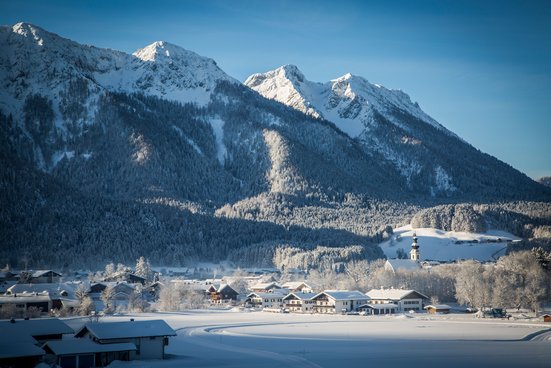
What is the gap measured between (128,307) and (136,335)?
72.4m

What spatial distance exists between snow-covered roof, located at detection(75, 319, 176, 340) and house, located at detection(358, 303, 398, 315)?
7116cm

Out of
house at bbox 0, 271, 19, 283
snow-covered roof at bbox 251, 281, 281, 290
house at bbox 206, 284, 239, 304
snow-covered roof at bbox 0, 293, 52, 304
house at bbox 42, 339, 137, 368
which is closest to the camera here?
house at bbox 42, 339, 137, 368

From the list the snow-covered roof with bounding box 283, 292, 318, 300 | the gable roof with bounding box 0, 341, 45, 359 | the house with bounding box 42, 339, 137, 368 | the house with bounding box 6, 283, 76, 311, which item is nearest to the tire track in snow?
the house with bounding box 42, 339, 137, 368

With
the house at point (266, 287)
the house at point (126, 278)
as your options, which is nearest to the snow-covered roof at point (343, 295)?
the house at point (266, 287)

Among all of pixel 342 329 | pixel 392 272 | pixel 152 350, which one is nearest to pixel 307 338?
pixel 342 329

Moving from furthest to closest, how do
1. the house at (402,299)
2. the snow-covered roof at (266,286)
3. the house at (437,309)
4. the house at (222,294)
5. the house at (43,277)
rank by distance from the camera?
the snow-covered roof at (266,286) → the house at (222,294) → the house at (43,277) → the house at (402,299) → the house at (437,309)

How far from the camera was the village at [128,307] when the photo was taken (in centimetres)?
6744

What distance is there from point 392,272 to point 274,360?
11056 cm

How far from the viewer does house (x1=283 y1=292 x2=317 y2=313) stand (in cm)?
15062

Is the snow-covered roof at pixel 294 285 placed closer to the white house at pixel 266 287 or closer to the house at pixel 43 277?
the white house at pixel 266 287

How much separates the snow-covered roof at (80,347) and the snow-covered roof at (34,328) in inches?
169

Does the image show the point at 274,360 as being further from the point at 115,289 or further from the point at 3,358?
the point at 115,289

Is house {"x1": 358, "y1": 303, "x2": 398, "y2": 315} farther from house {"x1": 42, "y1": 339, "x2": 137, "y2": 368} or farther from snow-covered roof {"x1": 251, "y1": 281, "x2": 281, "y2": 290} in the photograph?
house {"x1": 42, "y1": 339, "x2": 137, "y2": 368}

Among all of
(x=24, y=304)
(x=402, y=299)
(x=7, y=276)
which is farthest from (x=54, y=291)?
(x=402, y=299)
